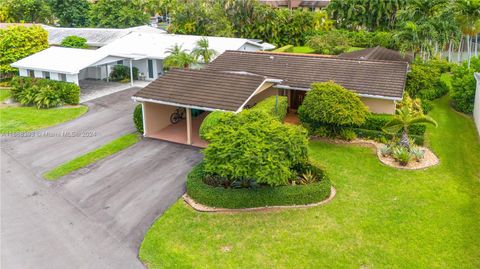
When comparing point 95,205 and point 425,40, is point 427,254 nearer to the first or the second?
point 95,205

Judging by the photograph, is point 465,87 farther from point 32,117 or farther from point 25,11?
point 25,11

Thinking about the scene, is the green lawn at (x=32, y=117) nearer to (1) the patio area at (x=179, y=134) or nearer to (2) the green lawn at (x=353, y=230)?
(1) the patio area at (x=179, y=134)

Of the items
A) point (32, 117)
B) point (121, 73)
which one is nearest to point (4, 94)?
point (32, 117)

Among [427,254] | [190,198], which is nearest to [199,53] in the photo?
[190,198]

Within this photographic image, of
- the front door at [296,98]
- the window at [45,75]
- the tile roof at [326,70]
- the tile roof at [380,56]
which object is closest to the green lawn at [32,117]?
the window at [45,75]

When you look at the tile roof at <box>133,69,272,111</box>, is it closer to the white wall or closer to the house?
the house
